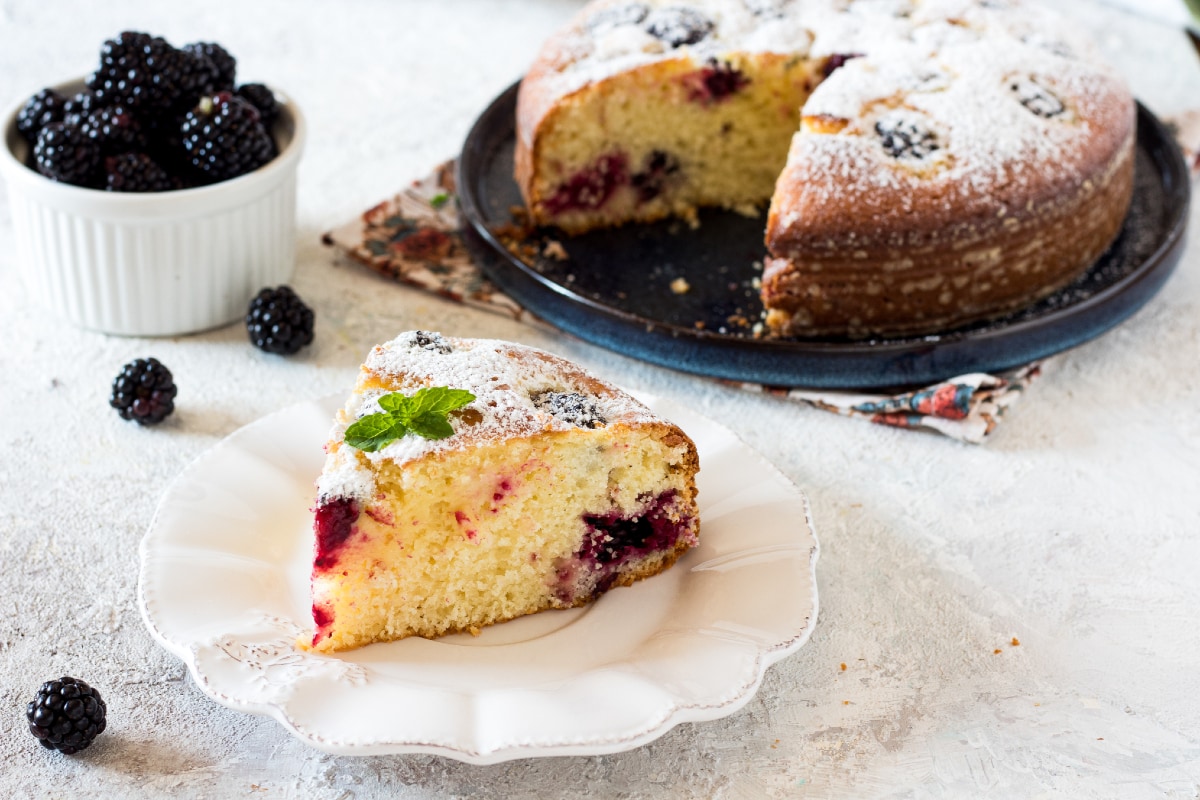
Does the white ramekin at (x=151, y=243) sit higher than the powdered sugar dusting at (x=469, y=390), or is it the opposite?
the powdered sugar dusting at (x=469, y=390)

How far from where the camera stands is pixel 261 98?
3.34 m

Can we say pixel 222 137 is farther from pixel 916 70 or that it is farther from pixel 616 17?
pixel 916 70

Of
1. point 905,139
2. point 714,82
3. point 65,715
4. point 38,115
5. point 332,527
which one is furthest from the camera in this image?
point 714,82

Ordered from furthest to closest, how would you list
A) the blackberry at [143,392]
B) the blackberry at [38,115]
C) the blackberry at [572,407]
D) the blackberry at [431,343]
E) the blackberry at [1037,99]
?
the blackberry at [1037,99] < the blackberry at [38,115] < the blackberry at [143,392] < the blackberry at [431,343] < the blackberry at [572,407]

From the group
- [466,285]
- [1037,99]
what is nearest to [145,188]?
[466,285]

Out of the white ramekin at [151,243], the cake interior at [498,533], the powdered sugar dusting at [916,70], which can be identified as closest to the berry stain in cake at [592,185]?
the powdered sugar dusting at [916,70]

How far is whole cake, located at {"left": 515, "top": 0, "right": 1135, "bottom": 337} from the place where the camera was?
10.5 ft

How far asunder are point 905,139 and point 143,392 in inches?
78.9

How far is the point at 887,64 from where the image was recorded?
3537mm

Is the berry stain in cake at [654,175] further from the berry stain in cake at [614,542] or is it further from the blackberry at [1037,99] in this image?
the berry stain in cake at [614,542]

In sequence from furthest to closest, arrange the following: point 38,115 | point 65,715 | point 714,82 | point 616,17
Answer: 1. point 616,17
2. point 714,82
3. point 38,115
4. point 65,715

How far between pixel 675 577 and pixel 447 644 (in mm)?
462

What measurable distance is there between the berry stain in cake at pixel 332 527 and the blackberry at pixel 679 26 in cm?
206

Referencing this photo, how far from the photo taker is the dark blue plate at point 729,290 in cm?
312
